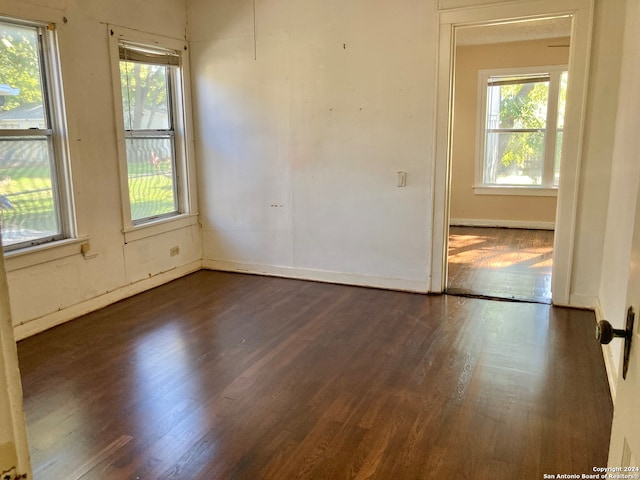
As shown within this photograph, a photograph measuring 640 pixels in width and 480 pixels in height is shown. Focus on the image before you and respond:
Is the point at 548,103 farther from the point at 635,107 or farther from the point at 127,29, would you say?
the point at 127,29

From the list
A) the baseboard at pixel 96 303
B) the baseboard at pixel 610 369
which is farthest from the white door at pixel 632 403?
the baseboard at pixel 96 303

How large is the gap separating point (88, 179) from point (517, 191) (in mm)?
5790

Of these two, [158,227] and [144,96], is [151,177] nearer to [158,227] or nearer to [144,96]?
[158,227]

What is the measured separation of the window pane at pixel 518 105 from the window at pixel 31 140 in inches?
228

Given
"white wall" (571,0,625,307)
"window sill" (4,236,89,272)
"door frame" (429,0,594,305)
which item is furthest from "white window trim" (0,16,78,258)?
"white wall" (571,0,625,307)

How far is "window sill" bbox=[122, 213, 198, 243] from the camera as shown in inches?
174

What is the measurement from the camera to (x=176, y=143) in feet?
16.3

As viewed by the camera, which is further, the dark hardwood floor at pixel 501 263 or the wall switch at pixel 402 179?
the dark hardwood floor at pixel 501 263

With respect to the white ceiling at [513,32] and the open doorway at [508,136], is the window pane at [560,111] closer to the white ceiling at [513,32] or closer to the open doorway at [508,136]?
the open doorway at [508,136]

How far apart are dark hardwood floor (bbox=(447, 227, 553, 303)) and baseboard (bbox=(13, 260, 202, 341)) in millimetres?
2624

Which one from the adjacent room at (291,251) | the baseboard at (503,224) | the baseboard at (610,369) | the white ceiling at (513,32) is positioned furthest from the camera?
the baseboard at (503,224)

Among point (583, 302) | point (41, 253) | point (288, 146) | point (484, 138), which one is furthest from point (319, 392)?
point (484, 138)

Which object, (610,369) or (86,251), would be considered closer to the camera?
(610,369)

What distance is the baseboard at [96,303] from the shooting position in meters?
3.57
